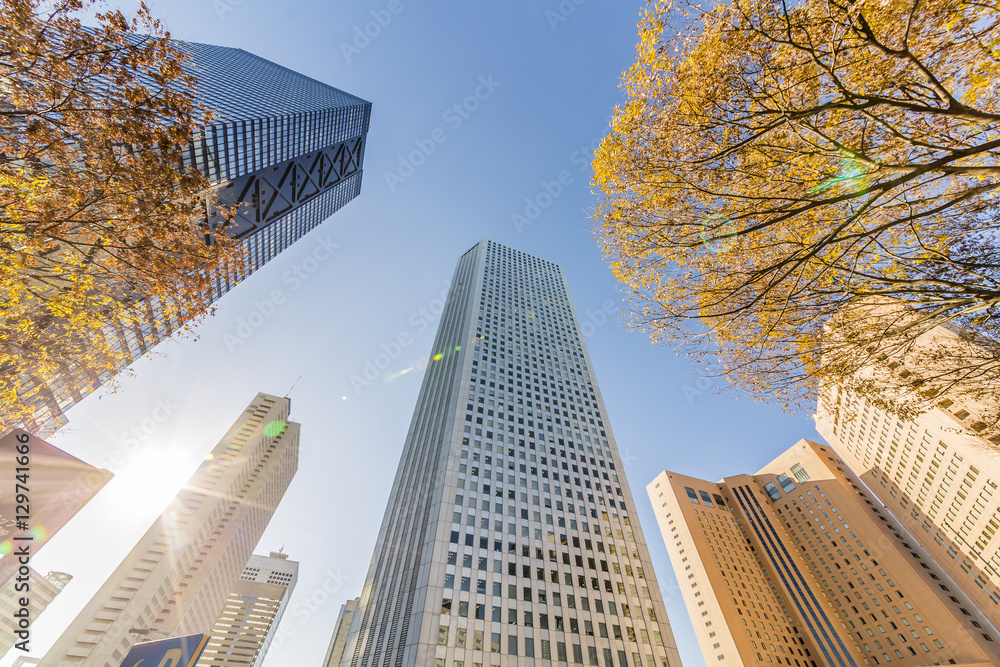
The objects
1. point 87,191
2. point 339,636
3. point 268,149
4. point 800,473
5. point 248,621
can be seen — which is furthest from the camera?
point 248,621

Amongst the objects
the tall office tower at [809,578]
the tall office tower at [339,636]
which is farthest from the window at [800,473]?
the tall office tower at [339,636]

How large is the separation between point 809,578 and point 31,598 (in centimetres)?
17943

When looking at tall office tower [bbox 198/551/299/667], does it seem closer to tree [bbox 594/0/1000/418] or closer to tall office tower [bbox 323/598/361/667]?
tall office tower [bbox 323/598/361/667]

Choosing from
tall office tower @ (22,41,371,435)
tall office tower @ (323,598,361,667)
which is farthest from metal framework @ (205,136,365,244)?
tall office tower @ (323,598,361,667)

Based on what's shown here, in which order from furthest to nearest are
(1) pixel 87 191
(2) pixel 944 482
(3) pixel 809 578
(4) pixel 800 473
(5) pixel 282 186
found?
(4) pixel 800 473, (3) pixel 809 578, (5) pixel 282 186, (2) pixel 944 482, (1) pixel 87 191

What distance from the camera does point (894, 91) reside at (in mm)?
6551

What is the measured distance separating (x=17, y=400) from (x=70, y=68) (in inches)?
312

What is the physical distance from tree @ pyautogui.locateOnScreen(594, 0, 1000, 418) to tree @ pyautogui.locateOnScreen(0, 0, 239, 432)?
9531mm

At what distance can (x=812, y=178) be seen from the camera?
24.4 ft

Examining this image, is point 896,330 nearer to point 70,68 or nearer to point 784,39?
point 784,39

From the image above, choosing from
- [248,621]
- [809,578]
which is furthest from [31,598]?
[809,578]

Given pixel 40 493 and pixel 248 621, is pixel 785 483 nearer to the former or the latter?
pixel 40 493

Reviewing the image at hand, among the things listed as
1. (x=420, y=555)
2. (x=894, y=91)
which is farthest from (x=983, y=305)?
(x=420, y=555)

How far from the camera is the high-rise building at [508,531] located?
32406 mm
